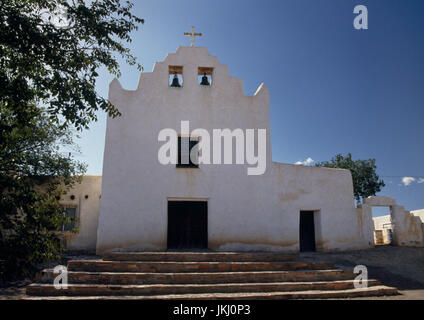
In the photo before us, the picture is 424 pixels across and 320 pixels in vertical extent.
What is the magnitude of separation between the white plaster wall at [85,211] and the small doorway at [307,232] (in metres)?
8.37

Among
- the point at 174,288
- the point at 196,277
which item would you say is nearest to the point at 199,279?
the point at 196,277

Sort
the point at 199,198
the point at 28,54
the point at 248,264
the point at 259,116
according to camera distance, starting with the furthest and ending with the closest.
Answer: the point at 259,116, the point at 199,198, the point at 248,264, the point at 28,54

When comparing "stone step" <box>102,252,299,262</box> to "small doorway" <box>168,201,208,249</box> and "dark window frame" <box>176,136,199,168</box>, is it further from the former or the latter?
→ "dark window frame" <box>176,136,199,168</box>

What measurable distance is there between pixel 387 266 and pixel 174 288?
771cm

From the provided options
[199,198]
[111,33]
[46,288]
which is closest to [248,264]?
[199,198]

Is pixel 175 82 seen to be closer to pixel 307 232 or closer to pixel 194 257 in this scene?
pixel 194 257

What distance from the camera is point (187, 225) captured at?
423 inches

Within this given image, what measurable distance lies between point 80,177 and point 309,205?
927 centimetres

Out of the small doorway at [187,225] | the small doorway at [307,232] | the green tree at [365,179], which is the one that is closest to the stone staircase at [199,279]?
the small doorway at [187,225]

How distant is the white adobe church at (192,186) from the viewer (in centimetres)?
998

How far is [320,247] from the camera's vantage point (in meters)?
11.9

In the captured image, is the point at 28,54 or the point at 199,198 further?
the point at 199,198
